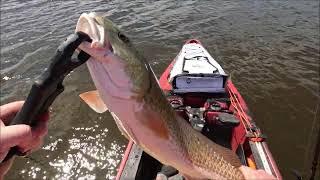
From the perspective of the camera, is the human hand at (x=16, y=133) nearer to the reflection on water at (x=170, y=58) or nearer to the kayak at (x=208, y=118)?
the kayak at (x=208, y=118)

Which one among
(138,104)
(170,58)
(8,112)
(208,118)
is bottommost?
(170,58)

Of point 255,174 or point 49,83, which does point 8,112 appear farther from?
point 255,174

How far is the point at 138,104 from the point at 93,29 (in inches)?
22.9

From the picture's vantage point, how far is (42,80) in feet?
6.81

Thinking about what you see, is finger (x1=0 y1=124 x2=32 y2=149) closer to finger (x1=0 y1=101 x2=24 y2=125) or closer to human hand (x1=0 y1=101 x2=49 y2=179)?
human hand (x1=0 y1=101 x2=49 y2=179)

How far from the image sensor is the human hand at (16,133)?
5.94 ft

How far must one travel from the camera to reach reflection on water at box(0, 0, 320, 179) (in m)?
7.53

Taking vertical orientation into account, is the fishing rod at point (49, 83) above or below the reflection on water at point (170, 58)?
above

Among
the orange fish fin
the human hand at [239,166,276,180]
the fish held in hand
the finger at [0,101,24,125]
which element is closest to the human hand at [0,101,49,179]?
the finger at [0,101,24,125]

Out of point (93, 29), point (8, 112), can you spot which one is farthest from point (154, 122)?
point (8, 112)

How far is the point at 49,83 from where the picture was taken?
2.08 metres

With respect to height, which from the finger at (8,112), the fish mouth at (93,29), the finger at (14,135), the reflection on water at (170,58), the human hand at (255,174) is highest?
the fish mouth at (93,29)

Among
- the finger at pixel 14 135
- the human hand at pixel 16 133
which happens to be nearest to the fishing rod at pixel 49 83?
the human hand at pixel 16 133

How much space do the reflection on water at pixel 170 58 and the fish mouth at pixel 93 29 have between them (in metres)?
5.15
